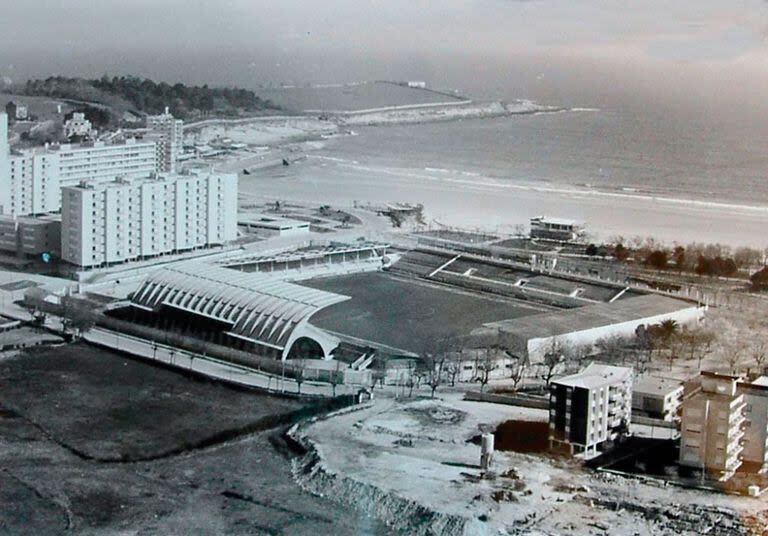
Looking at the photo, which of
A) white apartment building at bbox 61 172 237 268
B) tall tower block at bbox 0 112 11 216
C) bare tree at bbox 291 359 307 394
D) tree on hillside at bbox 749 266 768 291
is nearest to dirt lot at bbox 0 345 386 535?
bare tree at bbox 291 359 307 394

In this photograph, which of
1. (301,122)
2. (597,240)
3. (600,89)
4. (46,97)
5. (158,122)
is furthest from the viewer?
(301,122)

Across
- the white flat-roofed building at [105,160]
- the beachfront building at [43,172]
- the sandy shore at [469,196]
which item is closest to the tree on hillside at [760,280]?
the sandy shore at [469,196]

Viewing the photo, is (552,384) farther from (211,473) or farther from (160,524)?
(160,524)

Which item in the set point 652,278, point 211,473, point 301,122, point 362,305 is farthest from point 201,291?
point 301,122

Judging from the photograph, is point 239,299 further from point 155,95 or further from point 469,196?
point 155,95

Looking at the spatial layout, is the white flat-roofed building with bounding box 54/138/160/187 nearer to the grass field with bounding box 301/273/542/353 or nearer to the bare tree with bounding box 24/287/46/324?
the bare tree with bounding box 24/287/46/324

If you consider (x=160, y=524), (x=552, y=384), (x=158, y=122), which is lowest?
(x=160, y=524)
